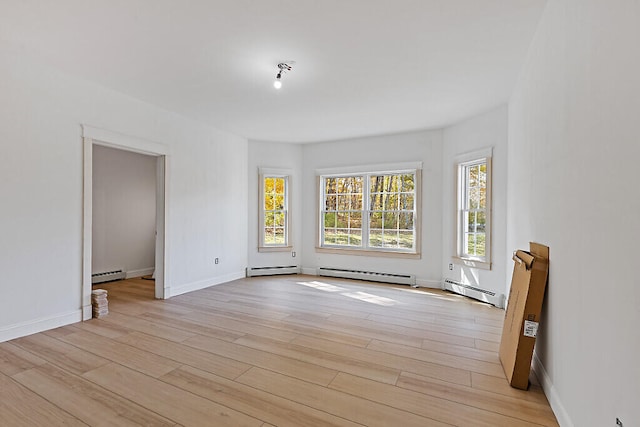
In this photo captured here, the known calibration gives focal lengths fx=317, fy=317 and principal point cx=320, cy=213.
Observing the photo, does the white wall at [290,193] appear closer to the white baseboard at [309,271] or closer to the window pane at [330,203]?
the white baseboard at [309,271]

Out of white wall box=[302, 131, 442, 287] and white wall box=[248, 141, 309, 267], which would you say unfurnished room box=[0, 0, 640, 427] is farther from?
white wall box=[248, 141, 309, 267]

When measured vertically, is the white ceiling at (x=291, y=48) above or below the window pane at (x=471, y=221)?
above

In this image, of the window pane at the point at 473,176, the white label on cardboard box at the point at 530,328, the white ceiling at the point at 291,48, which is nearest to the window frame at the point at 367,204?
the window pane at the point at 473,176

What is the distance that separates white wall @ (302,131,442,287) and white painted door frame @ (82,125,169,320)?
2.87m

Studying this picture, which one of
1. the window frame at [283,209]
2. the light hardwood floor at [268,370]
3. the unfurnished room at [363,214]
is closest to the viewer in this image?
the unfurnished room at [363,214]

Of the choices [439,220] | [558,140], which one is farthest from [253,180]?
[558,140]

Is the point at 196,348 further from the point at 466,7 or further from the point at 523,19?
the point at 523,19

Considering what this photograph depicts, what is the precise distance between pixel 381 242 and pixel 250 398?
4327mm

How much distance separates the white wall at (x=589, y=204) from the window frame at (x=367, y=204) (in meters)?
3.15

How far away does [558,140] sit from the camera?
204cm

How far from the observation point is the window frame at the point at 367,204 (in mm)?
5711

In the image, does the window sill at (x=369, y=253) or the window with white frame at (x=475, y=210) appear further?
the window sill at (x=369, y=253)

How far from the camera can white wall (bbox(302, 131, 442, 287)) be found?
18.3 feet

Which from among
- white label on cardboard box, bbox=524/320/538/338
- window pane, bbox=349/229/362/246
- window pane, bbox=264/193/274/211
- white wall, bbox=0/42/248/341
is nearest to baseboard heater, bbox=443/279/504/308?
window pane, bbox=349/229/362/246
